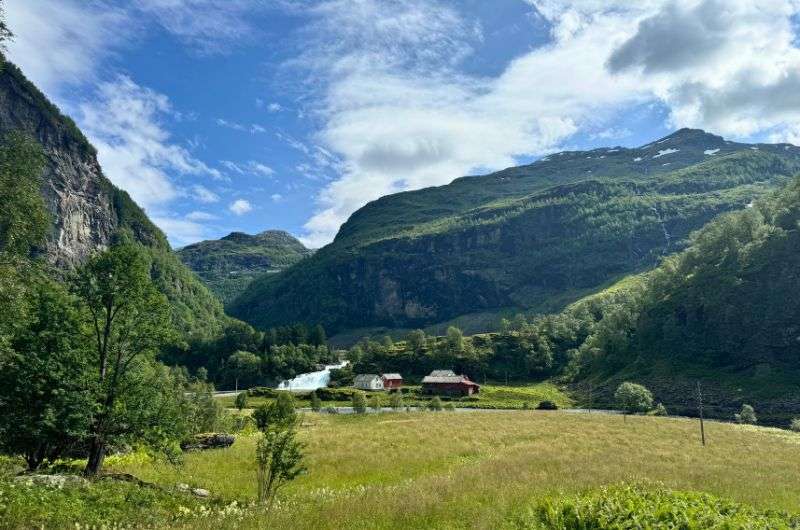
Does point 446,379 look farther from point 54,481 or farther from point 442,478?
point 54,481

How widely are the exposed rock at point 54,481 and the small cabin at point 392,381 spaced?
499ft

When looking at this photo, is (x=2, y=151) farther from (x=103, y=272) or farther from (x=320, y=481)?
(x=320, y=481)

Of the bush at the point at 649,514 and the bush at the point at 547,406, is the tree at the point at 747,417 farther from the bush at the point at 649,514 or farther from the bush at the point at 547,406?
the bush at the point at 649,514

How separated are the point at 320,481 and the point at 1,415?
14204 mm

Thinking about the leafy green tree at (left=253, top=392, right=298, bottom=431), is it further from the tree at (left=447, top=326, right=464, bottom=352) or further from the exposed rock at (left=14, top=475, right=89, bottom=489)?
the tree at (left=447, top=326, right=464, bottom=352)

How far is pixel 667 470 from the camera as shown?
24312 mm

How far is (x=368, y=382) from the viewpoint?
16525 centimetres

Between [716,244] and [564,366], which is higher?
[716,244]

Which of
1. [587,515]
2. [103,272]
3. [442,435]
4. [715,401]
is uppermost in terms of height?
[103,272]

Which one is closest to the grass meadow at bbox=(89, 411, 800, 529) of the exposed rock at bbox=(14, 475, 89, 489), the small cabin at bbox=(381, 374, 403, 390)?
the exposed rock at bbox=(14, 475, 89, 489)

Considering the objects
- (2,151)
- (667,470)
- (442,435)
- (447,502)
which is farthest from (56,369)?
(442,435)

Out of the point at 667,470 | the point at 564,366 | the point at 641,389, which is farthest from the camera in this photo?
the point at 564,366

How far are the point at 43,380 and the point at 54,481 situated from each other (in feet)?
17.1

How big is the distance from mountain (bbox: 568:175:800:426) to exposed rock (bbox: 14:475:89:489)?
122 meters
